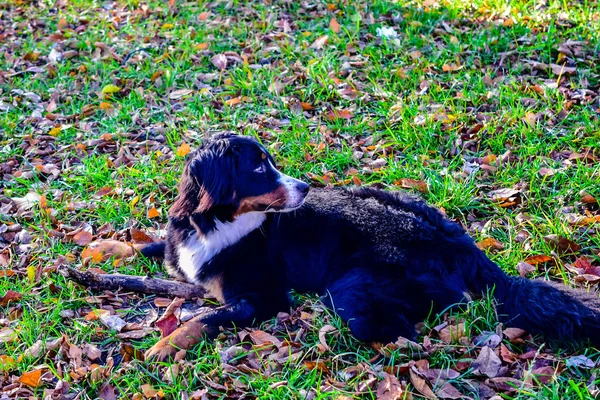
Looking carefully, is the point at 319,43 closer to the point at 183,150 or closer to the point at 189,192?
the point at 183,150

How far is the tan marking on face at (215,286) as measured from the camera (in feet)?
11.9

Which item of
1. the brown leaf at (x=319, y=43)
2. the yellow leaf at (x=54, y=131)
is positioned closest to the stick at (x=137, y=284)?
the yellow leaf at (x=54, y=131)

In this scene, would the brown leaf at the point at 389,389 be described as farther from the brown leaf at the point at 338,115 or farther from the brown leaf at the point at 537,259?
the brown leaf at the point at 338,115

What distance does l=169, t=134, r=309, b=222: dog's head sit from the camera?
3518 mm

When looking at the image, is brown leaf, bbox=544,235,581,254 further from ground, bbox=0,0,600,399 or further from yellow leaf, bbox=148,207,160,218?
yellow leaf, bbox=148,207,160,218

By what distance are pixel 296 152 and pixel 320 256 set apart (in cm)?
139

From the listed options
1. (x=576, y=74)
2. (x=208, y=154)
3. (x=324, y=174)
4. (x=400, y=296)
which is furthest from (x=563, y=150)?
(x=208, y=154)

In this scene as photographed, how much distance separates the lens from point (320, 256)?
3.71 meters

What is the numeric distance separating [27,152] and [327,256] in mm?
3006

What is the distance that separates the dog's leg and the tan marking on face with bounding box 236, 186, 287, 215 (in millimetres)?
520

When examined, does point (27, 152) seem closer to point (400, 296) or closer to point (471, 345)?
point (400, 296)

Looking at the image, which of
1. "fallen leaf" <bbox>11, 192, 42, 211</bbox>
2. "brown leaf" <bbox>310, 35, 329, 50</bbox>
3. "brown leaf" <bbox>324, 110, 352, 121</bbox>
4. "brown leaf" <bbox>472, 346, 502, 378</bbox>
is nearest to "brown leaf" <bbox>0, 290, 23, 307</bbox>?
"fallen leaf" <bbox>11, 192, 42, 211</bbox>

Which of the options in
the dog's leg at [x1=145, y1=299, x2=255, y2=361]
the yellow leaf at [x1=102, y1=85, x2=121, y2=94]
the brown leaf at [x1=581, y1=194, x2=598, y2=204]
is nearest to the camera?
the dog's leg at [x1=145, y1=299, x2=255, y2=361]

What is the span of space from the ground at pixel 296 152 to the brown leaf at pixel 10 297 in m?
0.02
